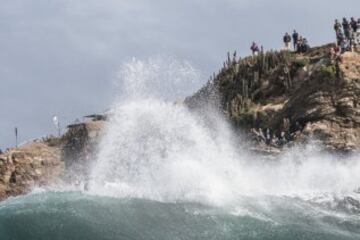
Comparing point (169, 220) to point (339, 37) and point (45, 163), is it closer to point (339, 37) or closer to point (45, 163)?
point (339, 37)

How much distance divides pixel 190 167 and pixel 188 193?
351 centimetres

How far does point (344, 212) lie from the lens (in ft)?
105

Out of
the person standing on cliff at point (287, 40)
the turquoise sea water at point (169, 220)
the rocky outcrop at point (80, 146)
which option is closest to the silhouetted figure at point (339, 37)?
the person standing on cliff at point (287, 40)

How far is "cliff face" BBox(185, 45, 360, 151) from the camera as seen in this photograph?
152 feet

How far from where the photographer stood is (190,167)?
119ft

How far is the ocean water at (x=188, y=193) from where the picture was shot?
26547 mm

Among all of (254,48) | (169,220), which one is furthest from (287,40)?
(169,220)

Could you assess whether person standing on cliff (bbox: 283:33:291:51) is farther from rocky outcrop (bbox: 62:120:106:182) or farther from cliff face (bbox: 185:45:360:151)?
rocky outcrop (bbox: 62:120:106:182)

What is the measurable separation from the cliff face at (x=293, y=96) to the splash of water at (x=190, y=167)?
2.98 meters

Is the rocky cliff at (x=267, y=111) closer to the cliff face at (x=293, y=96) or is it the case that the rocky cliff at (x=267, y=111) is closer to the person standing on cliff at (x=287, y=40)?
the cliff face at (x=293, y=96)

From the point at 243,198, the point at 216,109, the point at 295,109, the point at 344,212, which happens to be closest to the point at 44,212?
the point at 243,198

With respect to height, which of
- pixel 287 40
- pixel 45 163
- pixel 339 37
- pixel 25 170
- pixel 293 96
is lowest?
pixel 25 170

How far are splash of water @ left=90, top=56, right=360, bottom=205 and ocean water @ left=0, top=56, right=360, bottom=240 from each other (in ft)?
0.21

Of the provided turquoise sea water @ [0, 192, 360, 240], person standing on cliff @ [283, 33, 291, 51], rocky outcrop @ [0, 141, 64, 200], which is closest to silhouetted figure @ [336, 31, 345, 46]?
person standing on cliff @ [283, 33, 291, 51]
